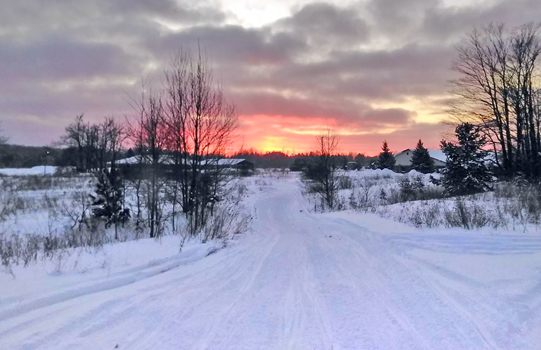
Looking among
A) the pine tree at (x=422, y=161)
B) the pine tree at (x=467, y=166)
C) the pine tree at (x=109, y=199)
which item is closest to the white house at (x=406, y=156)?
the pine tree at (x=422, y=161)

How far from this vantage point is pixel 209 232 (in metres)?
10.6

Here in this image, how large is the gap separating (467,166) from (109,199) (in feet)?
75.4

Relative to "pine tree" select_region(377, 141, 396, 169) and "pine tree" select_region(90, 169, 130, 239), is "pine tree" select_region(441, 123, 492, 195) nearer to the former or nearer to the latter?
"pine tree" select_region(90, 169, 130, 239)

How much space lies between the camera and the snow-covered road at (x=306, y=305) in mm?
3781

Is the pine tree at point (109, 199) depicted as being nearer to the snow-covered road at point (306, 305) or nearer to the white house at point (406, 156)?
the snow-covered road at point (306, 305)

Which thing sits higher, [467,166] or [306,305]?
[467,166]

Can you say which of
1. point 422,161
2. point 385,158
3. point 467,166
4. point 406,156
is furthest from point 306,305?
point 406,156

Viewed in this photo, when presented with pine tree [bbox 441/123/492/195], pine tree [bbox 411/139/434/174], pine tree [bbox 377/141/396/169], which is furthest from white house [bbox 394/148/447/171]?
pine tree [bbox 441/123/492/195]

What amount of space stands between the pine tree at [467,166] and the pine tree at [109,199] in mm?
20960

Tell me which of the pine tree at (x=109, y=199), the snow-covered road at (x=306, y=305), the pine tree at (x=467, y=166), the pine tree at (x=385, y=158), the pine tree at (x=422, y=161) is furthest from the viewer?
the pine tree at (x=385, y=158)

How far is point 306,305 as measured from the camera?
16.2 ft

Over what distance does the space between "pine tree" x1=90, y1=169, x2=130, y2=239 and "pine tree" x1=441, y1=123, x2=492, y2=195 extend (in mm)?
20960

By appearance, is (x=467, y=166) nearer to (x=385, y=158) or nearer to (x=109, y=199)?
(x=109, y=199)

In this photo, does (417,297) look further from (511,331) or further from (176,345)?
(176,345)
